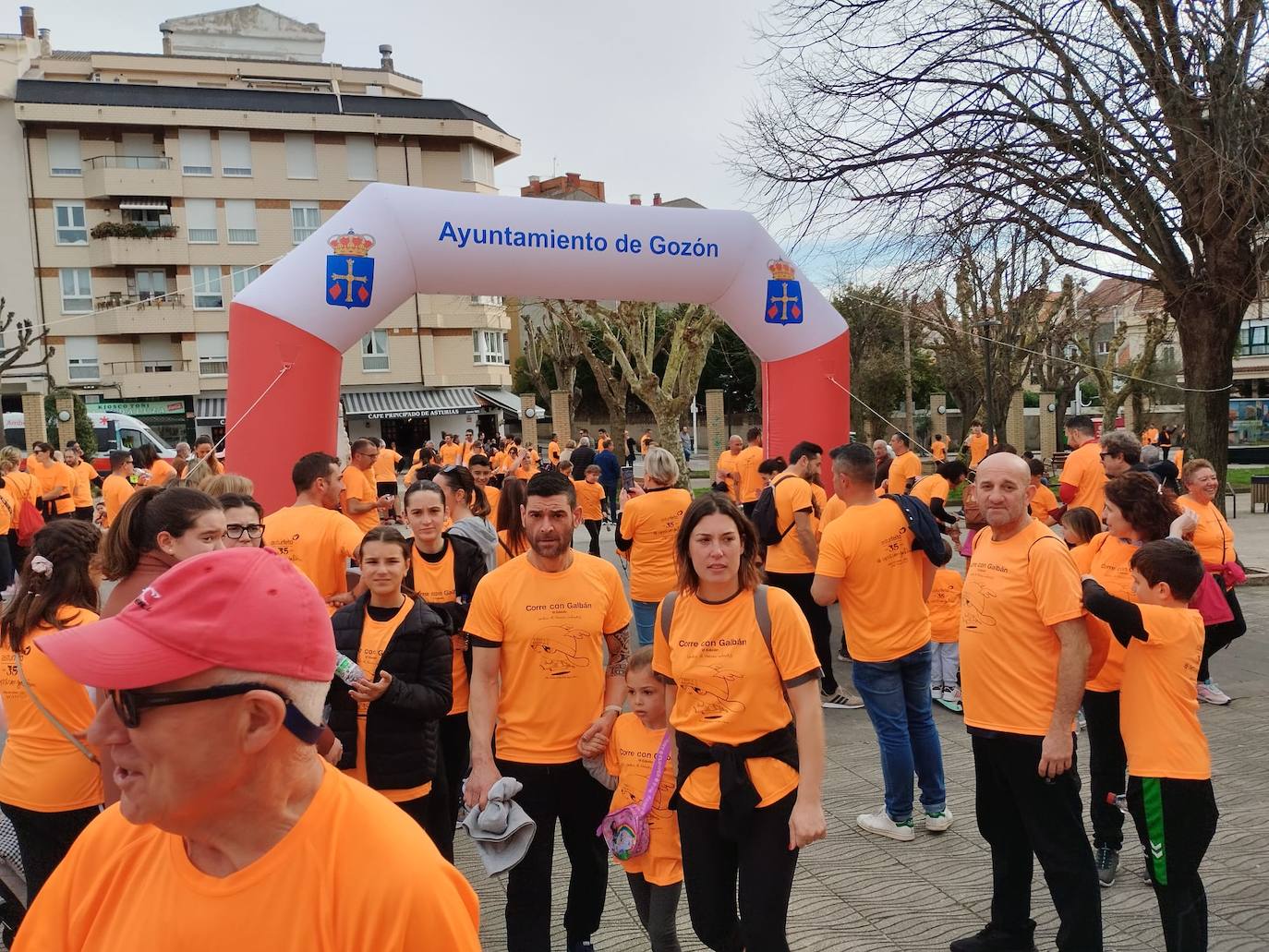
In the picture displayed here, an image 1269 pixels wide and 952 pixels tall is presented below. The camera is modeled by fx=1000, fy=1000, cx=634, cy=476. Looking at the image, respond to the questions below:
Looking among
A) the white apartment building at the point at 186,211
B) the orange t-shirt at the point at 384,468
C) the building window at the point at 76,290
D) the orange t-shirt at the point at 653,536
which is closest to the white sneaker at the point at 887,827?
the orange t-shirt at the point at 653,536

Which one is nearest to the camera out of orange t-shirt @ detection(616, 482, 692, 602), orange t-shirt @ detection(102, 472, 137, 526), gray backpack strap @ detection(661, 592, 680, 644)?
gray backpack strap @ detection(661, 592, 680, 644)

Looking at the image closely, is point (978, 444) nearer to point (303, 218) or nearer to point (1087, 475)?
point (1087, 475)

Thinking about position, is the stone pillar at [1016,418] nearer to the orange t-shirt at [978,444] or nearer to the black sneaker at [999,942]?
the orange t-shirt at [978,444]

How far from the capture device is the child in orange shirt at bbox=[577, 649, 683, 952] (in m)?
3.40

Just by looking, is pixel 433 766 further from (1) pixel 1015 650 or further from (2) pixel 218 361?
(2) pixel 218 361

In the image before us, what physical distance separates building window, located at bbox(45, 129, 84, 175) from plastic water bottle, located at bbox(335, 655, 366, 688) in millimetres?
46987

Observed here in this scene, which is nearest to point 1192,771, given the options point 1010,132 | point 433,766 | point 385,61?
point 433,766

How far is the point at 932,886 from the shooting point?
4406 mm

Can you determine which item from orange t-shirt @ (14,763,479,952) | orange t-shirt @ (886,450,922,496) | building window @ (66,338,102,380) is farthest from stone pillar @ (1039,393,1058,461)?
building window @ (66,338,102,380)

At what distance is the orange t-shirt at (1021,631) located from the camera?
3.58 meters

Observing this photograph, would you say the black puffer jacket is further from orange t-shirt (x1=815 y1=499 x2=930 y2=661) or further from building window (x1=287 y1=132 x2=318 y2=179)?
building window (x1=287 y1=132 x2=318 y2=179)

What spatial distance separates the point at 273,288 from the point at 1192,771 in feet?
26.7

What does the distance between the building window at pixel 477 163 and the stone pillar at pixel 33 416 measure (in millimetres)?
20861

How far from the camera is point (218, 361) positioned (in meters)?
43.6
